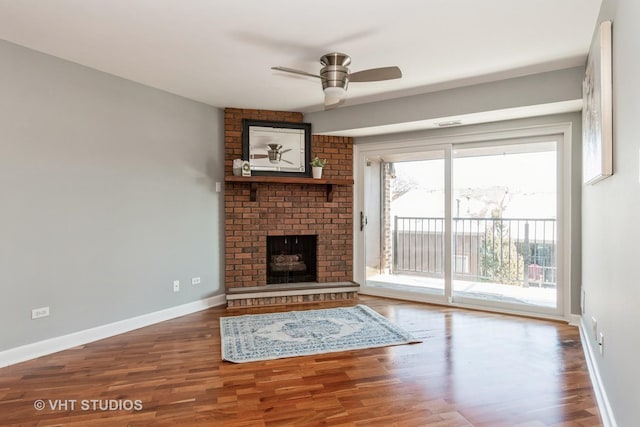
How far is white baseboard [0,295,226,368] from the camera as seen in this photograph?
290 cm

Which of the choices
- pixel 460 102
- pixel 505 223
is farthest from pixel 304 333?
pixel 460 102

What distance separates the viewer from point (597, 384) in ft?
7.72

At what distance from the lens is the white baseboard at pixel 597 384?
198 cm

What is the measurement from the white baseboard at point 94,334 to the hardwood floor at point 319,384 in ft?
0.30

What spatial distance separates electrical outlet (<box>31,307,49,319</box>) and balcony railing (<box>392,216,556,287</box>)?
3.90 meters

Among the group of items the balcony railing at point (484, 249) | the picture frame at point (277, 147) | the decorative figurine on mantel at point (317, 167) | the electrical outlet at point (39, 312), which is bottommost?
the electrical outlet at point (39, 312)

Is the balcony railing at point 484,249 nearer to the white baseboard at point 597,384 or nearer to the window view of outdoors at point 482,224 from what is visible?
the window view of outdoors at point 482,224

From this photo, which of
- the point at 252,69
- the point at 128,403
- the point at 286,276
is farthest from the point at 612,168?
the point at 286,276

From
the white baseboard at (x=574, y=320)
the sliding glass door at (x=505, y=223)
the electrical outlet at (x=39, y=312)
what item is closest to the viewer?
the electrical outlet at (x=39, y=312)

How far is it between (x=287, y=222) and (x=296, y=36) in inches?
104

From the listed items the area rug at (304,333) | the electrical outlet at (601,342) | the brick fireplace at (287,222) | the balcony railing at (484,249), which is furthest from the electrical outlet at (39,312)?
the electrical outlet at (601,342)

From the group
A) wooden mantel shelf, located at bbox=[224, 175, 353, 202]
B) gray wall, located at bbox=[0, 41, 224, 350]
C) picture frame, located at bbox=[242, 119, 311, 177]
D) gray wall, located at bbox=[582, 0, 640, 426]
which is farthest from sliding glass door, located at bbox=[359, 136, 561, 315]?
gray wall, located at bbox=[0, 41, 224, 350]

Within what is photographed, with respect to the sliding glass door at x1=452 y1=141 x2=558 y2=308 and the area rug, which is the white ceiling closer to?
the sliding glass door at x1=452 y1=141 x2=558 y2=308

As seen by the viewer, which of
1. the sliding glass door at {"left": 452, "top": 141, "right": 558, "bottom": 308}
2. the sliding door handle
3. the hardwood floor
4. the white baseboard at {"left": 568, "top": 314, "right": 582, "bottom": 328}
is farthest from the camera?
the sliding door handle
